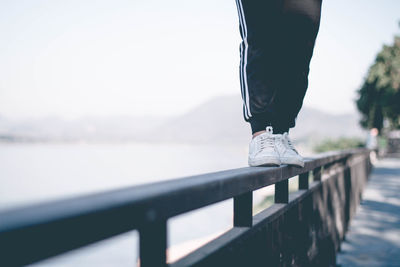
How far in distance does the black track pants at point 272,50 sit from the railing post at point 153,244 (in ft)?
3.48

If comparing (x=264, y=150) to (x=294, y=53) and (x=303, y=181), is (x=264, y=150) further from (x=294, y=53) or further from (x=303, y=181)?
(x=303, y=181)

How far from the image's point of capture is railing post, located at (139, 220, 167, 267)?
2.54ft

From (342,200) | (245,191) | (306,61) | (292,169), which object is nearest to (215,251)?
(245,191)

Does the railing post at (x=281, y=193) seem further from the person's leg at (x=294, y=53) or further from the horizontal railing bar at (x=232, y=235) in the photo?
the person's leg at (x=294, y=53)

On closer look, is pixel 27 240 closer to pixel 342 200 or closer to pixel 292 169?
pixel 292 169

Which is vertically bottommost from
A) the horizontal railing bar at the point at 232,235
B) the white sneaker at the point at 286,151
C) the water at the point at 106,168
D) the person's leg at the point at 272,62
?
the water at the point at 106,168

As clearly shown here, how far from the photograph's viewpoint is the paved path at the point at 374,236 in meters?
3.94

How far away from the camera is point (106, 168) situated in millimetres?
112688

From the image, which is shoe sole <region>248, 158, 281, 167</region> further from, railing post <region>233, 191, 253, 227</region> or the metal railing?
railing post <region>233, 191, 253, 227</region>

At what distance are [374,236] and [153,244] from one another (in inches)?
198

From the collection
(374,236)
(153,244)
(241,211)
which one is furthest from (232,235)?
(374,236)

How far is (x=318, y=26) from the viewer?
1.79 meters

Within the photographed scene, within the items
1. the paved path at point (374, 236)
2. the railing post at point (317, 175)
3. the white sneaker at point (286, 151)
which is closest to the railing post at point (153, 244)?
the white sneaker at point (286, 151)

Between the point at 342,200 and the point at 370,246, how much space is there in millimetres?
663
